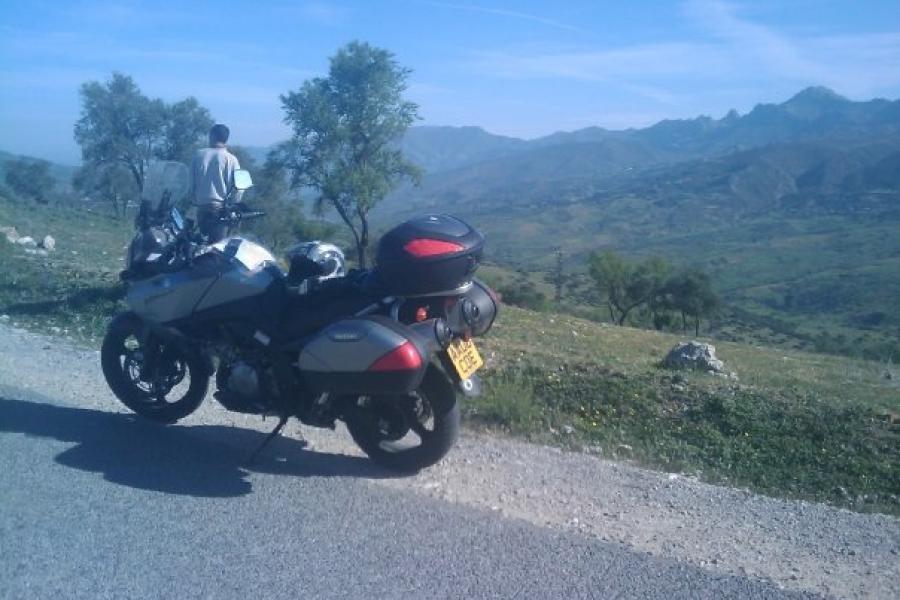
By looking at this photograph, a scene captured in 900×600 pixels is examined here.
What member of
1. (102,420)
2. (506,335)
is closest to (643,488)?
(102,420)

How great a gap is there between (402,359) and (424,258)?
64 centimetres

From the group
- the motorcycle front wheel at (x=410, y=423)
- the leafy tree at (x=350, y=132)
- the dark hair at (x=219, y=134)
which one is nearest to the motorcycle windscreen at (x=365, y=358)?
the motorcycle front wheel at (x=410, y=423)

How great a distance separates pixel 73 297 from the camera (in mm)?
11375

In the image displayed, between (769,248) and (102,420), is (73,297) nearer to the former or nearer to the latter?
(102,420)

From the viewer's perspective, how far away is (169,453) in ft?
18.9

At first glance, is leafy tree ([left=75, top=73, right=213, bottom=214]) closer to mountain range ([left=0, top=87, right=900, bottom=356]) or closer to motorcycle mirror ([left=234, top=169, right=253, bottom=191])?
mountain range ([left=0, top=87, right=900, bottom=356])

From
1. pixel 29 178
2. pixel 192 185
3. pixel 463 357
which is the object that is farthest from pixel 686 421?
pixel 29 178

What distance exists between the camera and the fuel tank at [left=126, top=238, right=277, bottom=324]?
19.3 ft

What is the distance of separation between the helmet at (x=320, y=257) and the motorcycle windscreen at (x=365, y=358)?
61cm

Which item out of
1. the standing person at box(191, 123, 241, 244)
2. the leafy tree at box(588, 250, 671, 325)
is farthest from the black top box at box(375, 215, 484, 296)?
the leafy tree at box(588, 250, 671, 325)

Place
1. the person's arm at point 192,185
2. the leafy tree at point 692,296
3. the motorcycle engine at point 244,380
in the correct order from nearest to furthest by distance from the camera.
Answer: the motorcycle engine at point 244,380
the person's arm at point 192,185
the leafy tree at point 692,296

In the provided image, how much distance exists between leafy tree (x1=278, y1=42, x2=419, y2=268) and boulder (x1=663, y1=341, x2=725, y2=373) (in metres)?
20.0

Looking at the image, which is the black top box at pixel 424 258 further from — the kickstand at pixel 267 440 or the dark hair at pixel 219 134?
the dark hair at pixel 219 134

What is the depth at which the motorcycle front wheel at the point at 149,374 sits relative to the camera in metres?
6.43
